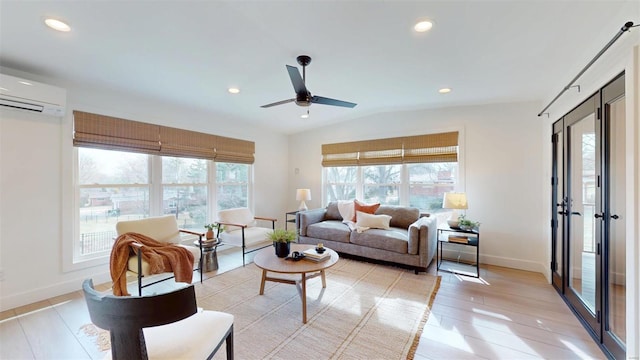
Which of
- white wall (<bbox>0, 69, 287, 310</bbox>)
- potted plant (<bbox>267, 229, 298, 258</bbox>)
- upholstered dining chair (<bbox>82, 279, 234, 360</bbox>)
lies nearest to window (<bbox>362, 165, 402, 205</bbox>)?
potted plant (<bbox>267, 229, 298, 258</bbox>)

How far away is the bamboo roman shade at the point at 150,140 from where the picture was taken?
307 cm

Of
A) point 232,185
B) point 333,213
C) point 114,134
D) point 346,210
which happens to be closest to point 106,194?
point 114,134

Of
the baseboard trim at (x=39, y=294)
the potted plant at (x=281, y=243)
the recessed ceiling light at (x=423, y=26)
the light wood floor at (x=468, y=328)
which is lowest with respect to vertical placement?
the light wood floor at (x=468, y=328)

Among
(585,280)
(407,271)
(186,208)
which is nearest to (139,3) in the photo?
(186,208)

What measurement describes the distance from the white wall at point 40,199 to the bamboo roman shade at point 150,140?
0.37 feet

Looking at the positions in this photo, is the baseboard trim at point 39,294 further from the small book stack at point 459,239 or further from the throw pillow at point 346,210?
the small book stack at point 459,239

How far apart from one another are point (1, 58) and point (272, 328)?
11.8ft

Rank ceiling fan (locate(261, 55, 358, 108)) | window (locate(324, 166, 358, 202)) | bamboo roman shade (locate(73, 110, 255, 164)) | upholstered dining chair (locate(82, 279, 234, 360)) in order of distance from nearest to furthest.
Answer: upholstered dining chair (locate(82, 279, 234, 360))
ceiling fan (locate(261, 55, 358, 108))
bamboo roman shade (locate(73, 110, 255, 164))
window (locate(324, 166, 358, 202))

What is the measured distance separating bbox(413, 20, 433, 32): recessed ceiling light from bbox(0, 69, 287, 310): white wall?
11.9 feet

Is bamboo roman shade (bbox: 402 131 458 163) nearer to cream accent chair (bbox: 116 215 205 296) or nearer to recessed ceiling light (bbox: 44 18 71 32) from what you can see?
cream accent chair (bbox: 116 215 205 296)

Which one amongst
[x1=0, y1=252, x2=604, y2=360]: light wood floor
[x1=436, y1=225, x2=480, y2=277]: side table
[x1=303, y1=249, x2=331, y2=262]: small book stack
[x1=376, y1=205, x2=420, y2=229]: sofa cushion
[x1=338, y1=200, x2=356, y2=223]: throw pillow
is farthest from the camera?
[x1=338, y1=200, x2=356, y2=223]: throw pillow

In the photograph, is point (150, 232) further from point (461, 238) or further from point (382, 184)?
point (461, 238)

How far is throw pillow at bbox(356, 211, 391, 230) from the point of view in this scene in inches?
160

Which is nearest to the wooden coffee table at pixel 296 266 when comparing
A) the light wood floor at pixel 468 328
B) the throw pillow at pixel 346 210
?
the light wood floor at pixel 468 328
